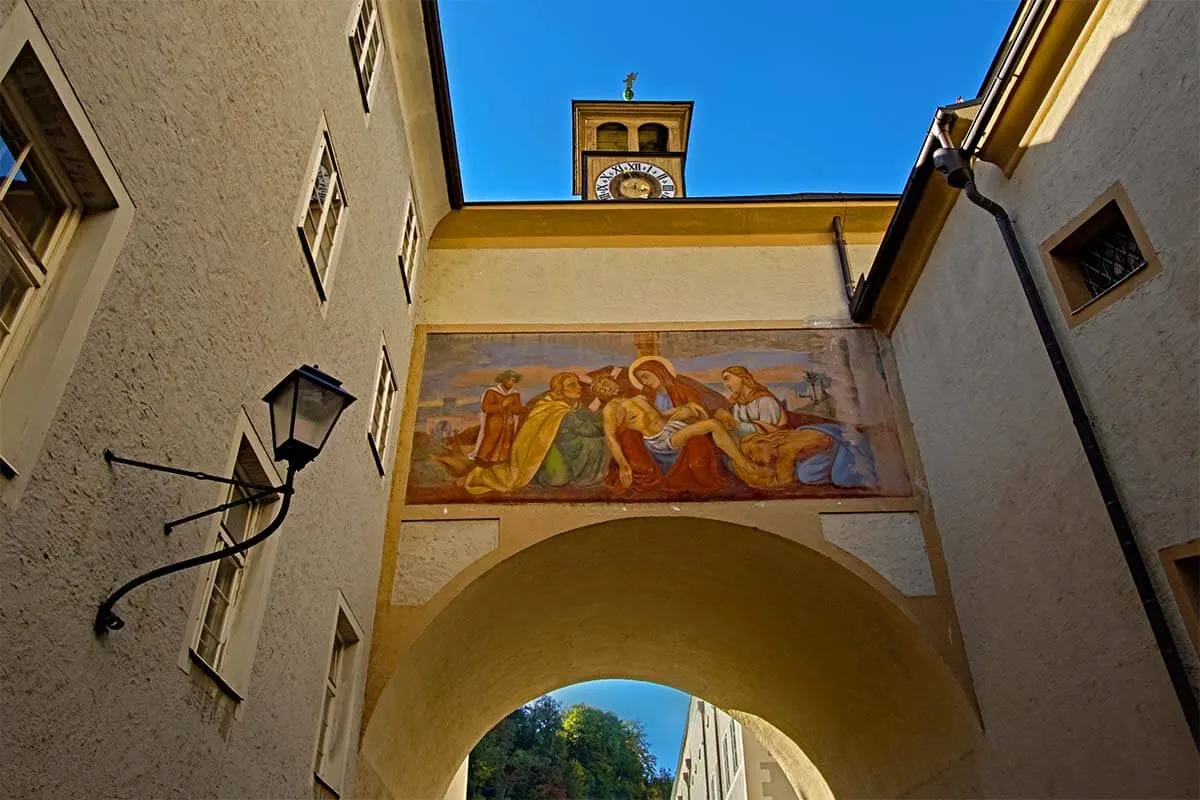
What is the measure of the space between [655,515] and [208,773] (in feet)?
16.0

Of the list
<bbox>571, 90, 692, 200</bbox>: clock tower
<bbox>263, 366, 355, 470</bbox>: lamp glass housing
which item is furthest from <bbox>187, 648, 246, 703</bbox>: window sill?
<bbox>571, 90, 692, 200</bbox>: clock tower

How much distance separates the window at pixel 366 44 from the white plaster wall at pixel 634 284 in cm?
296

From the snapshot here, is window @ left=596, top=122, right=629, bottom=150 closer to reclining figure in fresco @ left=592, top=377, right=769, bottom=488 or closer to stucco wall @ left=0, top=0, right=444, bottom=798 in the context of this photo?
reclining figure in fresco @ left=592, top=377, right=769, bottom=488

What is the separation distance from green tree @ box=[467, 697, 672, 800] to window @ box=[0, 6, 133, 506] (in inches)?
1358

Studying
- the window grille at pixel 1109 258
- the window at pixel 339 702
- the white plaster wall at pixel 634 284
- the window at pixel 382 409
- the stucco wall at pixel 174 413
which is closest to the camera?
the stucco wall at pixel 174 413

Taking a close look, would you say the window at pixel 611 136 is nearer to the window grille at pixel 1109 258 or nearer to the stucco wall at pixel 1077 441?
the stucco wall at pixel 1077 441

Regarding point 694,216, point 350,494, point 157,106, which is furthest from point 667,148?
point 157,106

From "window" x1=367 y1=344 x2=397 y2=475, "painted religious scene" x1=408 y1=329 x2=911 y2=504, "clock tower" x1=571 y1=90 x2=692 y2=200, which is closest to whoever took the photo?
"window" x1=367 y1=344 x2=397 y2=475

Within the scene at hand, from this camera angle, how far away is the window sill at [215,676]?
15.5 feet

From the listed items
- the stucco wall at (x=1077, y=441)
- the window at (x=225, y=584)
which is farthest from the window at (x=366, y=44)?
the stucco wall at (x=1077, y=441)

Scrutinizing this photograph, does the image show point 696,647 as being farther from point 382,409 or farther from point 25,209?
point 25,209

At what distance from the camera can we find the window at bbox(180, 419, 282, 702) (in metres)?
5.02

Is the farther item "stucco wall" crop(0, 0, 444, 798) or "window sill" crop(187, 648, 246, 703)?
"window sill" crop(187, 648, 246, 703)

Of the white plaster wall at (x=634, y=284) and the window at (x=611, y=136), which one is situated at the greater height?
the window at (x=611, y=136)
